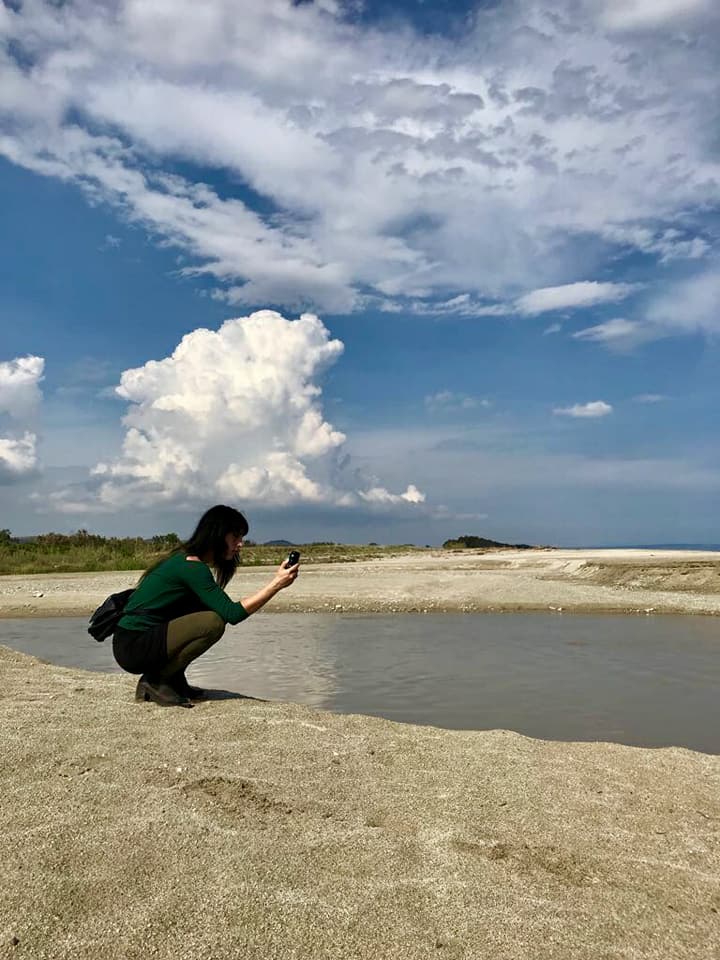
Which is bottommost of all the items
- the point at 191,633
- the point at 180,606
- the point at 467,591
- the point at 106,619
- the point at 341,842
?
the point at 341,842

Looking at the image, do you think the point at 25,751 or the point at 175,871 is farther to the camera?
the point at 25,751

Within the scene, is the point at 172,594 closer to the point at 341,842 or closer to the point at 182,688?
the point at 182,688

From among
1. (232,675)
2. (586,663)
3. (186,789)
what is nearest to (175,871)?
(186,789)

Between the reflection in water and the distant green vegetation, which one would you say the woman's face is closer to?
the reflection in water

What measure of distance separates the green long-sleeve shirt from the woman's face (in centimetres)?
21

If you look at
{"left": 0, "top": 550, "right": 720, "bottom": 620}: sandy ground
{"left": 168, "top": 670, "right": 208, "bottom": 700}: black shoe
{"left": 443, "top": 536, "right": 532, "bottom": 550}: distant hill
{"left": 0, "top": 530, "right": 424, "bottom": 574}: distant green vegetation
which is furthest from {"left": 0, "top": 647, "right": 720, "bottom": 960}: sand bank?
{"left": 443, "top": 536, "right": 532, "bottom": 550}: distant hill

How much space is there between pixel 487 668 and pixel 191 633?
5788 millimetres

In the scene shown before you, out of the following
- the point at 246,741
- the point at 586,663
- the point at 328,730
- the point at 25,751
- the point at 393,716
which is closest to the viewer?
the point at 25,751

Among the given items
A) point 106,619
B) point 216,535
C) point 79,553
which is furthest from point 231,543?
point 79,553

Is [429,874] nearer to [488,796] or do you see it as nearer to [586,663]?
[488,796]

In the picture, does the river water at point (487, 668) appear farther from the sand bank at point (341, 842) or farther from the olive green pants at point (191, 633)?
the olive green pants at point (191, 633)

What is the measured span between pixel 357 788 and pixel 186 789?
1.01 metres

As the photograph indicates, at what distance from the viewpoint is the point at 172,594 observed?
246 inches

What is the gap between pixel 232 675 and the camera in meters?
10.3
